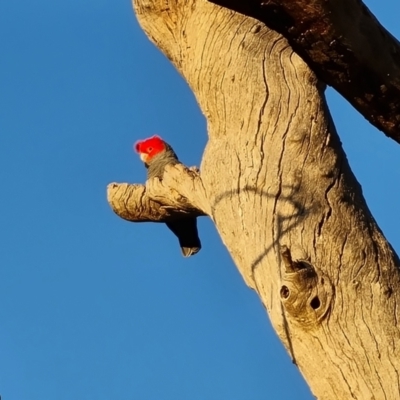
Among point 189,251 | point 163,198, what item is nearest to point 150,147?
point 189,251

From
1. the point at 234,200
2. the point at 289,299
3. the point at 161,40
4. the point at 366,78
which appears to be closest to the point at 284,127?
the point at 234,200

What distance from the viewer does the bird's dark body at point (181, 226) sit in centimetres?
406

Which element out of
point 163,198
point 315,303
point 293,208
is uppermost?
point 163,198

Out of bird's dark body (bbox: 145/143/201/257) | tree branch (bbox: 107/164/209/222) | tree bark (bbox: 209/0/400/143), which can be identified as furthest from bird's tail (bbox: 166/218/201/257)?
tree bark (bbox: 209/0/400/143)

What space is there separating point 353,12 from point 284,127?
1422 mm

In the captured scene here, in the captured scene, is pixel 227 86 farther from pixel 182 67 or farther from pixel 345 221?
pixel 345 221

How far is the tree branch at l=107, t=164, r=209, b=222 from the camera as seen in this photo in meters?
3.64

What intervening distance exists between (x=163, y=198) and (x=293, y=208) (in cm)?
114

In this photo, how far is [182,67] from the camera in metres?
3.75

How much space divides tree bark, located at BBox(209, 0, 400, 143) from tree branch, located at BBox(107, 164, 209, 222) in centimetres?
168

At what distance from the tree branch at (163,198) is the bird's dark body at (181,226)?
0.24 feet

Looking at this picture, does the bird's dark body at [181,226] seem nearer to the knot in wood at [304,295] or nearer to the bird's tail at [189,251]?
the bird's tail at [189,251]

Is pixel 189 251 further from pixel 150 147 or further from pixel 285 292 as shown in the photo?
pixel 285 292

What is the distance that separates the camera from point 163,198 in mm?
3938
